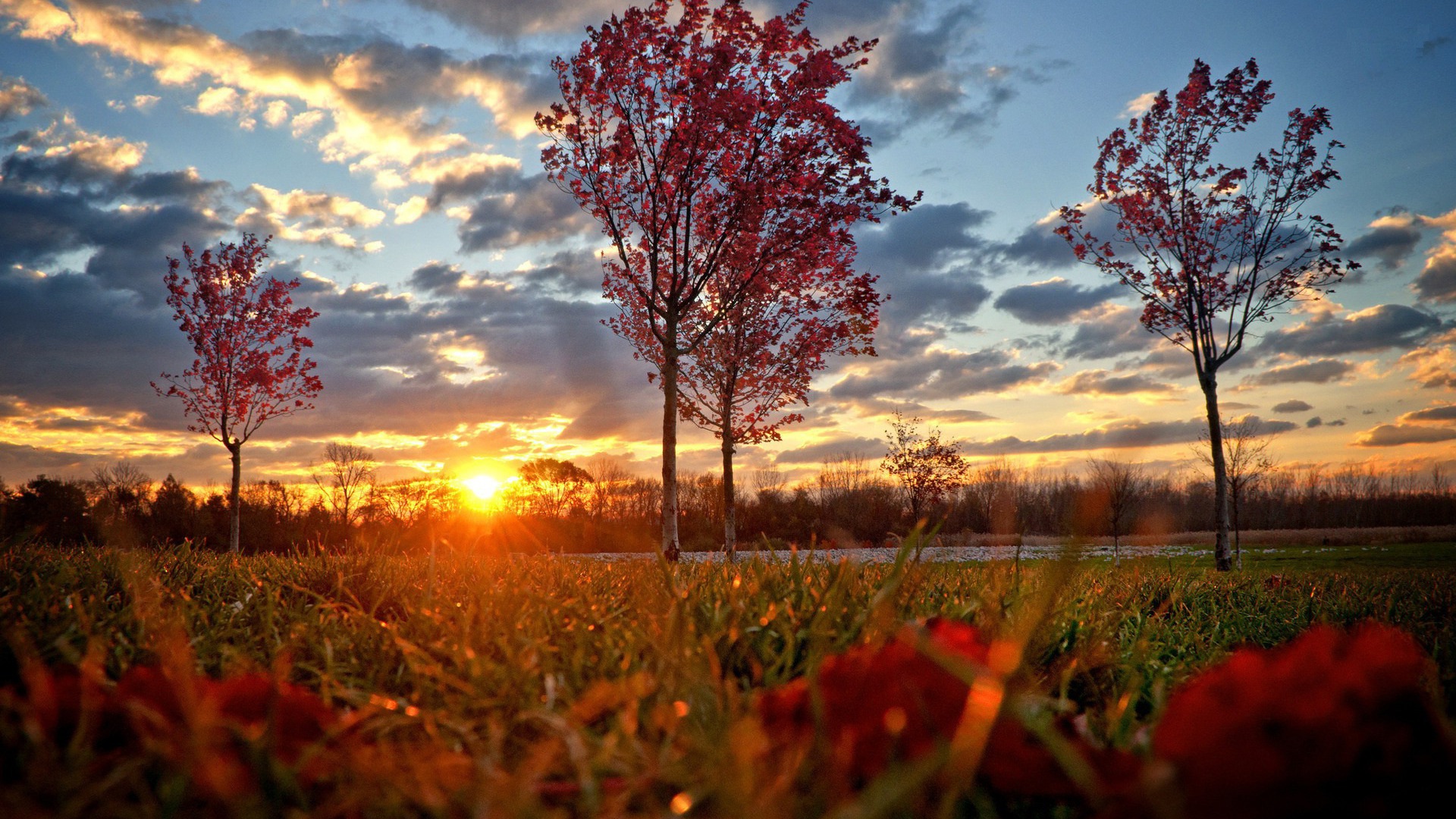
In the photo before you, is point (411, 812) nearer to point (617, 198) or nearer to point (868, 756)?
point (868, 756)

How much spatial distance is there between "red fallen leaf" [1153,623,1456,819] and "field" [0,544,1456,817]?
117 mm

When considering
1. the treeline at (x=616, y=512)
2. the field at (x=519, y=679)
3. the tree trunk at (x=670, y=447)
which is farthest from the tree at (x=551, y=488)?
the field at (x=519, y=679)

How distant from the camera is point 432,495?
1734 cm

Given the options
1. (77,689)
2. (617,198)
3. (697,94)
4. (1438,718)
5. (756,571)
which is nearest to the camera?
(1438,718)

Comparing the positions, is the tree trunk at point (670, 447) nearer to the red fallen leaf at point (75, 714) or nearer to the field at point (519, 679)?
the field at point (519, 679)

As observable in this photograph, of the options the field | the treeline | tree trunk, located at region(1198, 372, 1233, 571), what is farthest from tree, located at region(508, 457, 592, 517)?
the field

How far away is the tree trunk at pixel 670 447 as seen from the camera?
9.54 metres

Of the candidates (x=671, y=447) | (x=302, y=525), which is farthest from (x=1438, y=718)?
(x=302, y=525)

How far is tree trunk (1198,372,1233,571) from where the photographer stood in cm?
1427

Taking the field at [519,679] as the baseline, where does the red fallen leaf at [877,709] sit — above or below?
above

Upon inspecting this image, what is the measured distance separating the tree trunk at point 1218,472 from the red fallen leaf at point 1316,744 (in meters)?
15.9

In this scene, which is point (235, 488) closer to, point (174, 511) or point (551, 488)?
point (174, 511)

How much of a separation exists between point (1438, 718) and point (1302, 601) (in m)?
5.45

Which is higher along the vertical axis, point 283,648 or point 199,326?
point 199,326
